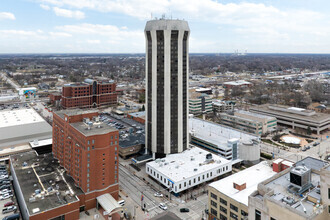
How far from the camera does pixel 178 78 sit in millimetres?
64438

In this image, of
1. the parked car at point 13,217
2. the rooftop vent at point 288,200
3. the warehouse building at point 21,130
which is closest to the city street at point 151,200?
Answer: the parked car at point 13,217

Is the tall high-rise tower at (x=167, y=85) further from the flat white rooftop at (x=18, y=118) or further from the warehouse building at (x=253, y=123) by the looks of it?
the flat white rooftop at (x=18, y=118)

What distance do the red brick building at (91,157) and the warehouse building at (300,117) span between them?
75160 mm

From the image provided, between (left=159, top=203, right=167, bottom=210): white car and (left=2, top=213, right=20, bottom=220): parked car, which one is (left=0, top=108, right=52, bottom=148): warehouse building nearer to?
(left=2, top=213, right=20, bottom=220): parked car

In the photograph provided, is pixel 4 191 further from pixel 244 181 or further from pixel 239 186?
pixel 244 181

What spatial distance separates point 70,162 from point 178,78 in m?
32.2

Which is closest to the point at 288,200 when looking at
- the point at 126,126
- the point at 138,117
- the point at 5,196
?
the point at 5,196

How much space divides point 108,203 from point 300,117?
80.7m

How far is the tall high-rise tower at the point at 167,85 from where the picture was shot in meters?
62.1

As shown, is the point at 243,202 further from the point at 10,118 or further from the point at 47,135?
the point at 10,118

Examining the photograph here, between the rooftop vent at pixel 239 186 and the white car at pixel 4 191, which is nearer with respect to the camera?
the rooftop vent at pixel 239 186

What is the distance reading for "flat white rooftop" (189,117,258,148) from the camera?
72.3m

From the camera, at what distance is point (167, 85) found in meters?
63.9

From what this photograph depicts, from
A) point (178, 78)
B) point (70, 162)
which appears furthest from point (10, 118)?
point (178, 78)
